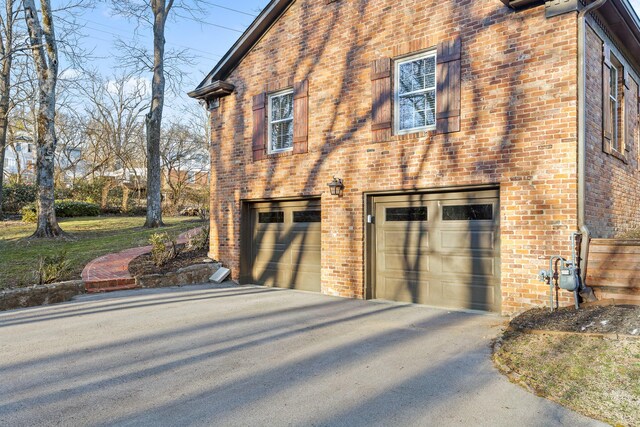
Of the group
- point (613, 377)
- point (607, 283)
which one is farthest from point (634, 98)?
point (613, 377)

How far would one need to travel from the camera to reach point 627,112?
333 inches

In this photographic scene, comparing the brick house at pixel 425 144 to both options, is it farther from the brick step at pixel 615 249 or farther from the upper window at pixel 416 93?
the brick step at pixel 615 249

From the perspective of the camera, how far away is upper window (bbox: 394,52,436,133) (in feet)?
24.6

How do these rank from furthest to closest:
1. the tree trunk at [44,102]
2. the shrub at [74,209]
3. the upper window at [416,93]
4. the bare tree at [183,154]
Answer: the bare tree at [183,154] < the shrub at [74,209] < the tree trunk at [44,102] < the upper window at [416,93]

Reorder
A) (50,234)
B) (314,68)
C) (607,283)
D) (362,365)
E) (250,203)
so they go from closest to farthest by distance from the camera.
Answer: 1. (362,365)
2. (607,283)
3. (314,68)
4. (250,203)
5. (50,234)

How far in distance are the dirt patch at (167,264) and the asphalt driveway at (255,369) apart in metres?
2.37

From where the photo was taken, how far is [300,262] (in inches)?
369

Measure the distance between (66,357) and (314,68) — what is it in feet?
22.3

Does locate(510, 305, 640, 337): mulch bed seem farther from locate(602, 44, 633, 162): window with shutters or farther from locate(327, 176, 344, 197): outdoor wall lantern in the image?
locate(327, 176, 344, 197): outdoor wall lantern

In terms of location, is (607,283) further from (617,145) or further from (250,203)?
(250,203)

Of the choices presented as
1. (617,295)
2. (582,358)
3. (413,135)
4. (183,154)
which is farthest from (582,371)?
(183,154)

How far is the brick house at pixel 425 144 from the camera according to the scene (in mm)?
6277

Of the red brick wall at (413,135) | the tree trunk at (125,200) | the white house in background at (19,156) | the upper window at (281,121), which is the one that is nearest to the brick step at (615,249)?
the red brick wall at (413,135)

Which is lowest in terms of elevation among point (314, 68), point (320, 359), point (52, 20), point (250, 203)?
point (320, 359)
